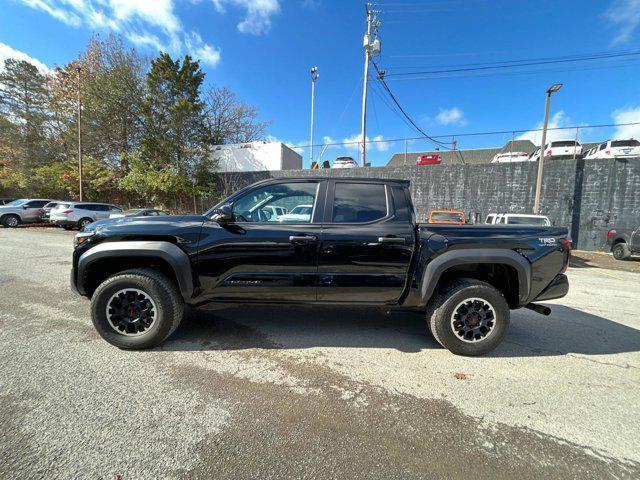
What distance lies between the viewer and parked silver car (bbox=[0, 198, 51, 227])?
53.3 ft

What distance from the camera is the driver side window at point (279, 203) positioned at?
3152 millimetres

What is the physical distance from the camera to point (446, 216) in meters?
11.8

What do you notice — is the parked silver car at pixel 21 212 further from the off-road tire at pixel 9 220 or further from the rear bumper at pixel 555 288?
the rear bumper at pixel 555 288

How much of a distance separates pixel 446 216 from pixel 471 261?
9.65m

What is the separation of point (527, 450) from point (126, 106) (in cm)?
2712

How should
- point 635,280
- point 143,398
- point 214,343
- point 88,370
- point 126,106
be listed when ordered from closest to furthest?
1. point 143,398
2. point 88,370
3. point 214,343
4. point 635,280
5. point 126,106

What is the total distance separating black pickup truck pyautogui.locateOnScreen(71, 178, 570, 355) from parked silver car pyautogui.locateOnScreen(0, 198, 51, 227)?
801 inches

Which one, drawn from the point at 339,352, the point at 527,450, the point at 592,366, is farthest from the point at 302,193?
the point at 592,366

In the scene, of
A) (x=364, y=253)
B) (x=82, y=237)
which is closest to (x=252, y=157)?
(x=82, y=237)

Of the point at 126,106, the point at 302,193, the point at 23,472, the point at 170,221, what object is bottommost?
the point at 23,472

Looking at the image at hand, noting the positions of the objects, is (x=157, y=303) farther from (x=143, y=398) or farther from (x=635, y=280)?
(x=635, y=280)

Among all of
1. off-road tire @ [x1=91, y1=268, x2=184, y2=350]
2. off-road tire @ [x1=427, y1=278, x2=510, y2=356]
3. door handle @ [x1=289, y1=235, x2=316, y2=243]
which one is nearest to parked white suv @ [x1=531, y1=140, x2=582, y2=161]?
off-road tire @ [x1=427, y1=278, x2=510, y2=356]

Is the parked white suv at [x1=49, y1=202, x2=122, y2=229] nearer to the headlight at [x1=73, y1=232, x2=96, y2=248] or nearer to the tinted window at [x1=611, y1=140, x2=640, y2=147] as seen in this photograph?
the headlight at [x1=73, y1=232, x2=96, y2=248]

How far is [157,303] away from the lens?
9.66 feet
